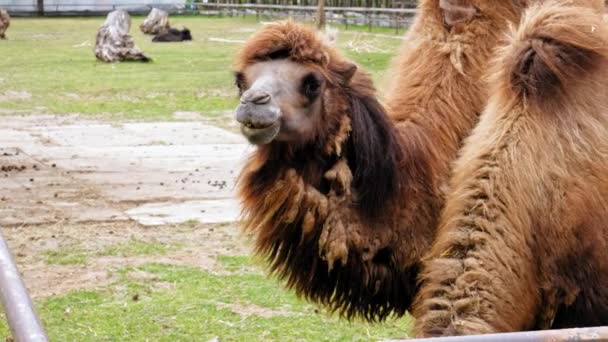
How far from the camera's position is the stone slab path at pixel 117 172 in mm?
9016

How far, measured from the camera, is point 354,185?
12.7 ft

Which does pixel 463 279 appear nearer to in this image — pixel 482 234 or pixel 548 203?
pixel 482 234

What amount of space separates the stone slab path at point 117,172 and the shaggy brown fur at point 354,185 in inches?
134

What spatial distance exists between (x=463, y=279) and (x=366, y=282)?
3.26 ft

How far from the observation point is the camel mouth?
139 inches

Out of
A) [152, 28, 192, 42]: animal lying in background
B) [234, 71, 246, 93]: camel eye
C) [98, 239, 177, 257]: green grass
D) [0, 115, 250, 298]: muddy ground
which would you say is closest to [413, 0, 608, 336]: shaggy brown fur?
[234, 71, 246, 93]: camel eye

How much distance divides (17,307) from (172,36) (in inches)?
1177

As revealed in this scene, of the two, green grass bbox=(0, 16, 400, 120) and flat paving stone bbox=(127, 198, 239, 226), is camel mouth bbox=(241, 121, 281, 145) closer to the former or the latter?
flat paving stone bbox=(127, 198, 239, 226)

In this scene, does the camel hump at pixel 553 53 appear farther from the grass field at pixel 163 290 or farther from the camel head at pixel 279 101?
the grass field at pixel 163 290

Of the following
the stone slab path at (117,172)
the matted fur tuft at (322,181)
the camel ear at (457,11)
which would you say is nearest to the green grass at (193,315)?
the stone slab path at (117,172)

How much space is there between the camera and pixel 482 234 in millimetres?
3062

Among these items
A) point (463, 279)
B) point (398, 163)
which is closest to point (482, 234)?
point (463, 279)

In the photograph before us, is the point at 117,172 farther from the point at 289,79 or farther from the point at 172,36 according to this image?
the point at 172,36

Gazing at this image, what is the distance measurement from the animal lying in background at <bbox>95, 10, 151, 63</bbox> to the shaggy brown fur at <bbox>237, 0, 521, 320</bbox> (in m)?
20.4
